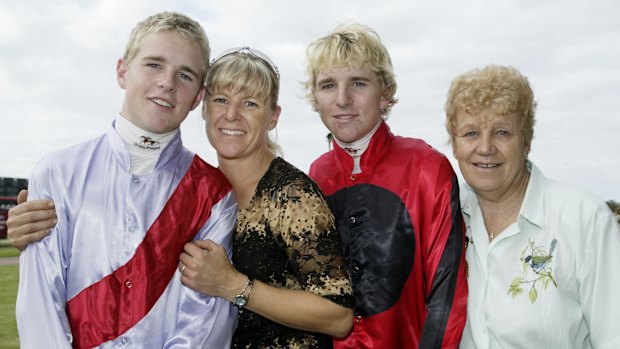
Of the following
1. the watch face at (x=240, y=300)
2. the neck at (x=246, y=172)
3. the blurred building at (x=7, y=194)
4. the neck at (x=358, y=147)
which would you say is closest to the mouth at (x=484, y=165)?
the neck at (x=358, y=147)

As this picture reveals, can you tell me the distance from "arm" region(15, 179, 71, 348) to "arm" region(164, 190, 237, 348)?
0.51 meters

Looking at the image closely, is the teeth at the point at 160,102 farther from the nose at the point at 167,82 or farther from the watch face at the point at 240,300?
the watch face at the point at 240,300

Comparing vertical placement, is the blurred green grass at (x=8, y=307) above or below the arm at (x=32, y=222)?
below

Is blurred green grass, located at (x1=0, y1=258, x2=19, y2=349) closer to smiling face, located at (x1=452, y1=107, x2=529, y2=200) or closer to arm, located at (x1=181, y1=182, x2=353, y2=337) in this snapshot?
arm, located at (x1=181, y1=182, x2=353, y2=337)

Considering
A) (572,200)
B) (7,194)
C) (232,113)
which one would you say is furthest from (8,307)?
(7,194)

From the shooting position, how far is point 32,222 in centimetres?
262

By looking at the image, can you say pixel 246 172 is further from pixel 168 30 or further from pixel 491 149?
pixel 491 149

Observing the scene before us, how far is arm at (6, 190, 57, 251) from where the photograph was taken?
261 centimetres

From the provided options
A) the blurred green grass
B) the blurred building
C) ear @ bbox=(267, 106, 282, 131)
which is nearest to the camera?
ear @ bbox=(267, 106, 282, 131)

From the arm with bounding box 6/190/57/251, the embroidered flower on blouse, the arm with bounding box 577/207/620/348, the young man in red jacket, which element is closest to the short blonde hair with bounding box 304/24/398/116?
the young man in red jacket

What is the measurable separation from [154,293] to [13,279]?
2034 cm

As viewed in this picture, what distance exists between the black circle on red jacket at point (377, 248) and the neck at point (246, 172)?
634mm

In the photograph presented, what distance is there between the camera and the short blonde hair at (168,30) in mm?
2947

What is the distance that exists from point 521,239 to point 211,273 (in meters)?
1.70
